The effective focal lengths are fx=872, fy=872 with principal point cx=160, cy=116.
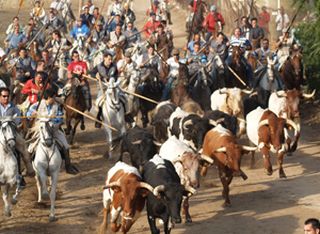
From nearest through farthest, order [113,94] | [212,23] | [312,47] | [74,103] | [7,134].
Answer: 1. [7,134]
2. [113,94]
3. [74,103]
4. [312,47]
5. [212,23]

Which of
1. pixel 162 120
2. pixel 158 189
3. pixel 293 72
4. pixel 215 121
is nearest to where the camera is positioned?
pixel 158 189

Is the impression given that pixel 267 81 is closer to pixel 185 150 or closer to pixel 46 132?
pixel 185 150

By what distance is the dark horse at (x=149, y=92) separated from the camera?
2516 cm

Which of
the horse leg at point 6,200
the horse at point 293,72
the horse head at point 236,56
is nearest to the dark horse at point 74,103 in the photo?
the horse head at point 236,56

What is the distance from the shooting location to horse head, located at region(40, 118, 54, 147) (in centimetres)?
1773

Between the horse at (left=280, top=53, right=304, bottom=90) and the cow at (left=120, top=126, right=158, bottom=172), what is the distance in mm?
9143

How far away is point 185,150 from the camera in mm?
17750

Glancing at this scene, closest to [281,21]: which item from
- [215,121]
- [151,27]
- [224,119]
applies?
[151,27]

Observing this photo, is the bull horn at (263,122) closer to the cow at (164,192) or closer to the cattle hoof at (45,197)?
the cow at (164,192)

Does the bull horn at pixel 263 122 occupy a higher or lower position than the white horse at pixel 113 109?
lower

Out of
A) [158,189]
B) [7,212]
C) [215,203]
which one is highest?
[158,189]

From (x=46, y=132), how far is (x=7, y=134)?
41.1 inches

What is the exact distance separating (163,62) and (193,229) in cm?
1038

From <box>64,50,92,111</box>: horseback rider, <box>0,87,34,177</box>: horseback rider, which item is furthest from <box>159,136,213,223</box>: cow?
<box>64,50,92,111</box>: horseback rider
